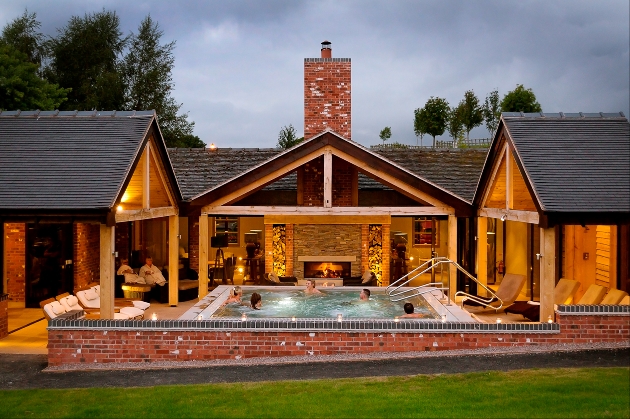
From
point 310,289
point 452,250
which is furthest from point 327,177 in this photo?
point 452,250

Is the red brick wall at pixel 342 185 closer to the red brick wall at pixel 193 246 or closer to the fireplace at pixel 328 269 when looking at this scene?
the fireplace at pixel 328 269

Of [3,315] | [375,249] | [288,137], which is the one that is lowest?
[3,315]

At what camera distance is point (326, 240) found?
61.5ft

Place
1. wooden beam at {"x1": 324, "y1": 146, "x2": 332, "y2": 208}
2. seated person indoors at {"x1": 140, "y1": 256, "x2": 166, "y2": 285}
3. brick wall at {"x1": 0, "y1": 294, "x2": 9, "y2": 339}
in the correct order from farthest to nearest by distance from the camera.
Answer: seated person indoors at {"x1": 140, "y1": 256, "x2": 166, "y2": 285}, wooden beam at {"x1": 324, "y1": 146, "x2": 332, "y2": 208}, brick wall at {"x1": 0, "y1": 294, "x2": 9, "y2": 339}

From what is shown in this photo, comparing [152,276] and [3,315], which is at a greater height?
[152,276]

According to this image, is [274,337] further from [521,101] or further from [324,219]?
[521,101]

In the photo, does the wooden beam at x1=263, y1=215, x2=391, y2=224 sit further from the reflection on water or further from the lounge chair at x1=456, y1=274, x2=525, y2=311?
the lounge chair at x1=456, y1=274, x2=525, y2=311

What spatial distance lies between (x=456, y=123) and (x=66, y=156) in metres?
50.4

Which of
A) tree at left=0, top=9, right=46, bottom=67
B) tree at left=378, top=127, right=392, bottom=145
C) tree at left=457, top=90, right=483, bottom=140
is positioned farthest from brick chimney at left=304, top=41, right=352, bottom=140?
tree at left=378, top=127, right=392, bottom=145

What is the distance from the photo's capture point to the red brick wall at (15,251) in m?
16.1

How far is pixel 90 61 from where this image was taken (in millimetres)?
44500

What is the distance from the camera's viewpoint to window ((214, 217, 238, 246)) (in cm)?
2489

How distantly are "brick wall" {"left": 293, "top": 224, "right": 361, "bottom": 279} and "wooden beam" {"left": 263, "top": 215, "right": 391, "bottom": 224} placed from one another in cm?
46

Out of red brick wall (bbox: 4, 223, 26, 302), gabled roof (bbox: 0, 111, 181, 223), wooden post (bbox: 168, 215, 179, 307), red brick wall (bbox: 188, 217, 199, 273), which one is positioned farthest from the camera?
red brick wall (bbox: 188, 217, 199, 273)
